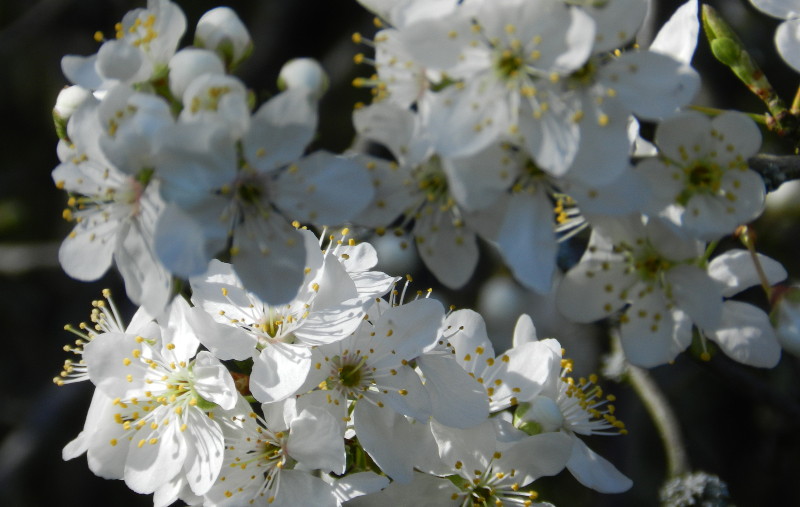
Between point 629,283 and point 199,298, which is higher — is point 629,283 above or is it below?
above

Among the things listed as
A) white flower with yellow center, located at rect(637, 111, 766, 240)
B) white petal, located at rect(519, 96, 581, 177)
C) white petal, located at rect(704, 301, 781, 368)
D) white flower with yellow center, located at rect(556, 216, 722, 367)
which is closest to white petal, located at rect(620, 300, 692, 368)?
white flower with yellow center, located at rect(556, 216, 722, 367)

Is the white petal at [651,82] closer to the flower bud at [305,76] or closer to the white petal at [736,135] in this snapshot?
the white petal at [736,135]

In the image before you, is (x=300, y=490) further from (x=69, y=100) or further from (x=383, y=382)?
(x=69, y=100)

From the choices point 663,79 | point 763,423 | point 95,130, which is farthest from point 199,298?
point 763,423

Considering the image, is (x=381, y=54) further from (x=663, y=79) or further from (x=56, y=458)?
(x=56, y=458)

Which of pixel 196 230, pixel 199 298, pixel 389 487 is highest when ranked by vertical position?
pixel 196 230

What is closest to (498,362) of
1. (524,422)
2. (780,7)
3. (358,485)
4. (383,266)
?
(524,422)

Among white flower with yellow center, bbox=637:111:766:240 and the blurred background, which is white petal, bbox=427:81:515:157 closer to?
white flower with yellow center, bbox=637:111:766:240

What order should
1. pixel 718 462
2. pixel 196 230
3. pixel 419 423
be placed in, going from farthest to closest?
pixel 718 462 < pixel 419 423 < pixel 196 230
